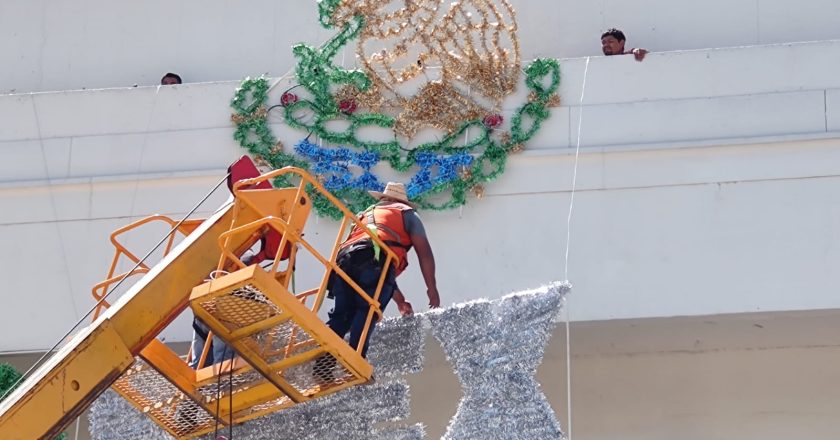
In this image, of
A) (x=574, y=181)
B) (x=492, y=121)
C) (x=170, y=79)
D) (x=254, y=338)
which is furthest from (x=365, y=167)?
(x=254, y=338)

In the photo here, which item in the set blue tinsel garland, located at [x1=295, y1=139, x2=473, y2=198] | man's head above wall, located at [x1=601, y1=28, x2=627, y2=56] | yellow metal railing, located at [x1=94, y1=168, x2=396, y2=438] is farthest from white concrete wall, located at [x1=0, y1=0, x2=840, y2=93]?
yellow metal railing, located at [x1=94, y1=168, x2=396, y2=438]

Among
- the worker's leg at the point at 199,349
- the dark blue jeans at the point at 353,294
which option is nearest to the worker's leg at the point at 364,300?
the dark blue jeans at the point at 353,294

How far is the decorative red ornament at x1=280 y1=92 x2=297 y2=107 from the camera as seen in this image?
10.9 metres

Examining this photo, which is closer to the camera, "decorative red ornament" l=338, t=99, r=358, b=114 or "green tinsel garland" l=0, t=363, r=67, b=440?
"green tinsel garland" l=0, t=363, r=67, b=440

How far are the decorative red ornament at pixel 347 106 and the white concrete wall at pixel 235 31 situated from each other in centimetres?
140

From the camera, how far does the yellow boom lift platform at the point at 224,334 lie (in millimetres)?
7398

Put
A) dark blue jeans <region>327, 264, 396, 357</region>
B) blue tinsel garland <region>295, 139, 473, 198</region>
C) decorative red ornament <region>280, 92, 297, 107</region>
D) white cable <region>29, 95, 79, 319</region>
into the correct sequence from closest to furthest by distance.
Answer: dark blue jeans <region>327, 264, 396, 357</region> → blue tinsel garland <region>295, 139, 473, 198</region> → white cable <region>29, 95, 79, 319</region> → decorative red ornament <region>280, 92, 297, 107</region>

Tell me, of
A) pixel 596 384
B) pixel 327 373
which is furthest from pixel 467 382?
pixel 596 384

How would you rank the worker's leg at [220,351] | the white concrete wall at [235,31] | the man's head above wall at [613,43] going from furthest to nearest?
the white concrete wall at [235,31] < the man's head above wall at [613,43] < the worker's leg at [220,351]

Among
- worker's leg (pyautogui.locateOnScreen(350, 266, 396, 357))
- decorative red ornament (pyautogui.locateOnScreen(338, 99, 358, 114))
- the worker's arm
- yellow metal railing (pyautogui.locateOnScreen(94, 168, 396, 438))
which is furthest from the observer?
decorative red ornament (pyautogui.locateOnScreen(338, 99, 358, 114))

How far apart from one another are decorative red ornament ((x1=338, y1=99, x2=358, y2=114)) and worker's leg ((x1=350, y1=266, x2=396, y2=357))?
2781 millimetres

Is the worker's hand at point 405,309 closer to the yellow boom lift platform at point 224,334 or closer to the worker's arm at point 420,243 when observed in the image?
the worker's arm at point 420,243

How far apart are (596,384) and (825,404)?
67.6 inches

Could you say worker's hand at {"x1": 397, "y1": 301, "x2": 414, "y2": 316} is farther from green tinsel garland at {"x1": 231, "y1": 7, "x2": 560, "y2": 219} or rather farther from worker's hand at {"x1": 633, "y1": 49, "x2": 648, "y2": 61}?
worker's hand at {"x1": 633, "y1": 49, "x2": 648, "y2": 61}
